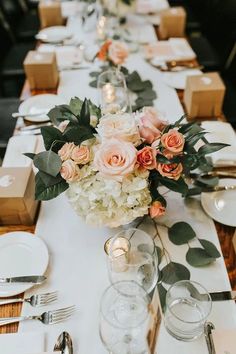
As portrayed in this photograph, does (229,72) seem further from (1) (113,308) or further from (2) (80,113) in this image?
(1) (113,308)

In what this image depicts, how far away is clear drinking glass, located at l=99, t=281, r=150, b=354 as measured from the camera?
2.47 feet

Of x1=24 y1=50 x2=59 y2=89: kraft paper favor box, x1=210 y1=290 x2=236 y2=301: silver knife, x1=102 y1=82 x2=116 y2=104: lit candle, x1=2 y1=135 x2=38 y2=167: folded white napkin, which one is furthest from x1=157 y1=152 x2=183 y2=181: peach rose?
x1=24 y1=50 x2=59 y2=89: kraft paper favor box

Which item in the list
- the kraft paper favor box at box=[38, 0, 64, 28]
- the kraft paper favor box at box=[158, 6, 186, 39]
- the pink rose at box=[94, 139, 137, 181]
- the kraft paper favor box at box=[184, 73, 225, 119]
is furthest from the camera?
the kraft paper favor box at box=[38, 0, 64, 28]

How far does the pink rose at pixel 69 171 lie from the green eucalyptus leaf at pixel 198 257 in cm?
40

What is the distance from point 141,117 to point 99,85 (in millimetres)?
671

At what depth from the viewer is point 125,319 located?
799 millimetres

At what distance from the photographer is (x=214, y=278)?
986mm

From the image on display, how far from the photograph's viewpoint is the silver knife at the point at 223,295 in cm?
94

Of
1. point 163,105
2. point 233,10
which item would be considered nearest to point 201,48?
point 233,10

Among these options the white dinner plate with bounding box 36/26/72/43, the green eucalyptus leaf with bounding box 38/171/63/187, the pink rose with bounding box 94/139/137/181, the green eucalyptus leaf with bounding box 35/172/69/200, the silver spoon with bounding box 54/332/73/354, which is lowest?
the silver spoon with bounding box 54/332/73/354

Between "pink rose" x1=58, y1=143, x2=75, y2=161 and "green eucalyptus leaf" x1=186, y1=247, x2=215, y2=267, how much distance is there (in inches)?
17.4

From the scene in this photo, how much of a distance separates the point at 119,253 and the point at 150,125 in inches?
13.7

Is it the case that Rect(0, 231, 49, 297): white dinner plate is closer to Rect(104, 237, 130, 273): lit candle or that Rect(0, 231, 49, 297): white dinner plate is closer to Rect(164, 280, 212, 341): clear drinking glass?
Rect(104, 237, 130, 273): lit candle

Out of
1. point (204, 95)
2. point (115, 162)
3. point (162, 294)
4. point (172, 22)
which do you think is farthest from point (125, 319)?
point (172, 22)
